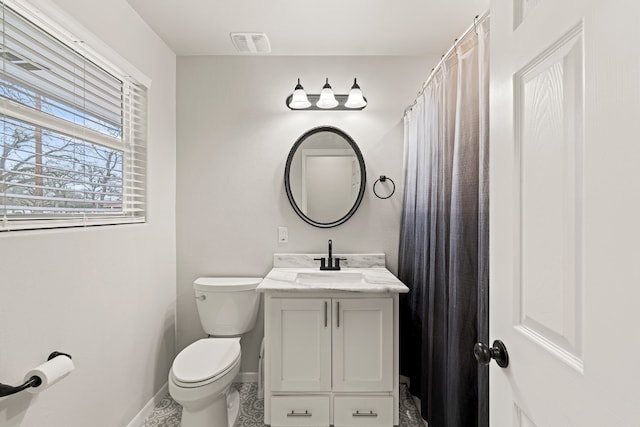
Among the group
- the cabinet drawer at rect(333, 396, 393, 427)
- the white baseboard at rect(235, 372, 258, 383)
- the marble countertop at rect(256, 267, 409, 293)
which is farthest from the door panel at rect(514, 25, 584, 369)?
the white baseboard at rect(235, 372, 258, 383)

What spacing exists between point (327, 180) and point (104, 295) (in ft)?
5.12

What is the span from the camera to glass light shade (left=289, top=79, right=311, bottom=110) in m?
2.43

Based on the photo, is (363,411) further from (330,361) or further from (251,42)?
(251,42)

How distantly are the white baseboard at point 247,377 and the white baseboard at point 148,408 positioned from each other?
51cm

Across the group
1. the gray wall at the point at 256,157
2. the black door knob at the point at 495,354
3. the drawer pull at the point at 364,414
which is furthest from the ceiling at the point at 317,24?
the drawer pull at the point at 364,414

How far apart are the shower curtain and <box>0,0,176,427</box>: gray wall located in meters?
1.65

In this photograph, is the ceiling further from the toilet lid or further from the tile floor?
the tile floor

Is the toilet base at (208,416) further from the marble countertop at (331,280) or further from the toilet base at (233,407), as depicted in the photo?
the marble countertop at (331,280)

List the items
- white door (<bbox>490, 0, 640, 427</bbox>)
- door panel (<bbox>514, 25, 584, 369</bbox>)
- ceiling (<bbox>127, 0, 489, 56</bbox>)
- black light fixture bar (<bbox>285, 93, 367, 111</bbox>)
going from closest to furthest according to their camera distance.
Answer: white door (<bbox>490, 0, 640, 427</bbox>) < door panel (<bbox>514, 25, 584, 369</bbox>) < ceiling (<bbox>127, 0, 489, 56</bbox>) < black light fixture bar (<bbox>285, 93, 367, 111</bbox>)

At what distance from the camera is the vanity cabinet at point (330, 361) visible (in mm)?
2041

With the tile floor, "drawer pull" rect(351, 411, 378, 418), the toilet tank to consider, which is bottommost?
the tile floor

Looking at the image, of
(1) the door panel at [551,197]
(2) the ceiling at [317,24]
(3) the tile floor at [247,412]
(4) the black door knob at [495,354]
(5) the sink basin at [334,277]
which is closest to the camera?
(1) the door panel at [551,197]

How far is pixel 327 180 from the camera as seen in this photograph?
8.59ft

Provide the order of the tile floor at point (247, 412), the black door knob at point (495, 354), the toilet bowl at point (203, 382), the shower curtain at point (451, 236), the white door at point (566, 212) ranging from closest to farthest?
the white door at point (566, 212) < the black door knob at point (495, 354) < the shower curtain at point (451, 236) < the toilet bowl at point (203, 382) < the tile floor at point (247, 412)
